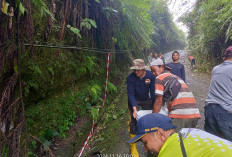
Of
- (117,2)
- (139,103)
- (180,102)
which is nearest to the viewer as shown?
(180,102)

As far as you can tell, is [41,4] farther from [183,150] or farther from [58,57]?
[183,150]

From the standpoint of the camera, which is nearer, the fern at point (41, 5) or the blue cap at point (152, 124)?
the blue cap at point (152, 124)

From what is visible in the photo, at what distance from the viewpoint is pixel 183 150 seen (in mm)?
1079

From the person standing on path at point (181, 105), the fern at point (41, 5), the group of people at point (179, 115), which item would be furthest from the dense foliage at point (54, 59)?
the person standing on path at point (181, 105)

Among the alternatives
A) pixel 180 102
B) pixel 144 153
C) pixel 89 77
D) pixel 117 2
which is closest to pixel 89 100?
pixel 89 77

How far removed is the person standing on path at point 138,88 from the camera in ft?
9.72

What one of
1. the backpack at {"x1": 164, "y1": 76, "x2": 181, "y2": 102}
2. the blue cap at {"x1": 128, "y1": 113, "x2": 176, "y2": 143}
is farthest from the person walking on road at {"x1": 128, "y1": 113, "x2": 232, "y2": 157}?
the backpack at {"x1": 164, "y1": 76, "x2": 181, "y2": 102}

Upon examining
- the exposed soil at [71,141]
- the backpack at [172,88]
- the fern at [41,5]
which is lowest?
the exposed soil at [71,141]

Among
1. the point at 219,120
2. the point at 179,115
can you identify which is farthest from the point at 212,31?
the point at 179,115

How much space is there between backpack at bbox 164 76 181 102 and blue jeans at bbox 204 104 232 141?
523mm

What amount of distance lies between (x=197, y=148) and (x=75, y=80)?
3.58 m

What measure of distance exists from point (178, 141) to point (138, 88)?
1.92 meters

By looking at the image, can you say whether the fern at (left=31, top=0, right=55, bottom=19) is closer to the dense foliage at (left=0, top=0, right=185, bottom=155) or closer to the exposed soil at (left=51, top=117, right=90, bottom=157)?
the dense foliage at (left=0, top=0, right=185, bottom=155)

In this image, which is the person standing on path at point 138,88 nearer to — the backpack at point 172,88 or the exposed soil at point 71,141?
the backpack at point 172,88
